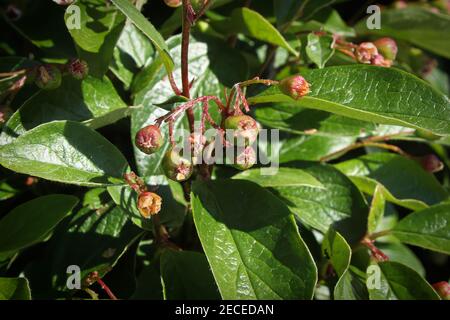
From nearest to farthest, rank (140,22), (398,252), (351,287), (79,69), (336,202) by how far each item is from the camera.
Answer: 1. (140,22)
2. (79,69)
3. (351,287)
4. (336,202)
5. (398,252)

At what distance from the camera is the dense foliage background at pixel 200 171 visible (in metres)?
1.27

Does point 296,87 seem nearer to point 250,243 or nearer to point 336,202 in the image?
point 250,243

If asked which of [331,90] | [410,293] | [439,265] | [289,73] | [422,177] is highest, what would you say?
[331,90]

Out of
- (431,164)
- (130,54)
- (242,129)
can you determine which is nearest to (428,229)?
(431,164)

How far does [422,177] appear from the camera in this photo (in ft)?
5.99

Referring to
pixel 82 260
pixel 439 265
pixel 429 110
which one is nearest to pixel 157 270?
pixel 82 260

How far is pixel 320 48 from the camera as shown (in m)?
1.56

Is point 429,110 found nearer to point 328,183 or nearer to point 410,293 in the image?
point 328,183

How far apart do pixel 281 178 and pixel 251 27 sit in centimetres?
44

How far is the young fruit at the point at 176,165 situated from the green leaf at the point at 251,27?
1.51ft

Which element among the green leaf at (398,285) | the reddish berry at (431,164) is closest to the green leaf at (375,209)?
the green leaf at (398,285)

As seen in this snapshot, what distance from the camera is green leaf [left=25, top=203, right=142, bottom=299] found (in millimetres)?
1471

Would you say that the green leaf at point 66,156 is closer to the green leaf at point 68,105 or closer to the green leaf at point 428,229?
the green leaf at point 68,105

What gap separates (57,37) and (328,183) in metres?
0.89
